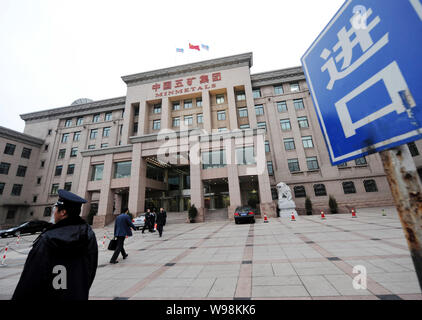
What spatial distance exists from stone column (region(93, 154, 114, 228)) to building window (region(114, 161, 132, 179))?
2.15 feet

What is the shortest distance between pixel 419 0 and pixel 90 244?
126 inches

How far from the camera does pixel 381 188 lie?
2111 centimetres

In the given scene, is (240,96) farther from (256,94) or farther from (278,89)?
(278,89)

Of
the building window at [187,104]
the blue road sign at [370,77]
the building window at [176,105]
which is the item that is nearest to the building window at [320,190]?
the building window at [187,104]

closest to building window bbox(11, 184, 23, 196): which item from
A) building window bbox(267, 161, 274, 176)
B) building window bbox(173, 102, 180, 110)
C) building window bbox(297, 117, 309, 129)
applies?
building window bbox(173, 102, 180, 110)

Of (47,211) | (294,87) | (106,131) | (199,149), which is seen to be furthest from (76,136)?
(294,87)

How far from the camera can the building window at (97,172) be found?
886 inches

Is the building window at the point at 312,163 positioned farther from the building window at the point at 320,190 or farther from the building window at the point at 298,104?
the building window at the point at 298,104

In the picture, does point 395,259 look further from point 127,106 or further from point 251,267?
point 127,106

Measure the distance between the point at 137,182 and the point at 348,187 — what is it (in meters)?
25.2

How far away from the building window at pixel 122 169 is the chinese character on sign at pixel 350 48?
918 inches
